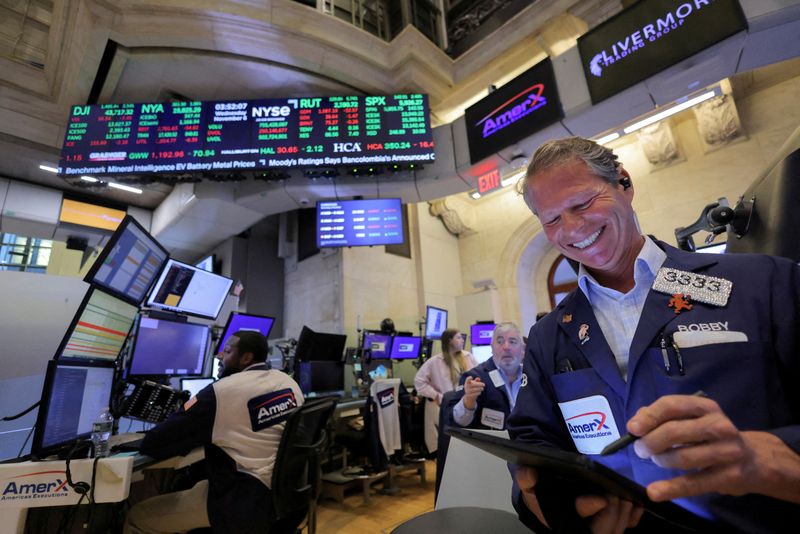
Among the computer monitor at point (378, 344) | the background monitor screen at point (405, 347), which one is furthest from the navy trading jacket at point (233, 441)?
the background monitor screen at point (405, 347)

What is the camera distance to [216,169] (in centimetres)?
420

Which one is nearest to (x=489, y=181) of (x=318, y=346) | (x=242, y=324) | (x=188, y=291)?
(x=318, y=346)

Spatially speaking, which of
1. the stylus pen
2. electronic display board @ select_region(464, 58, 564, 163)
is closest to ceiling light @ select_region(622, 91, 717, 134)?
electronic display board @ select_region(464, 58, 564, 163)

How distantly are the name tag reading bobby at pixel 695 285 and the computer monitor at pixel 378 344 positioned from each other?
4.33 m

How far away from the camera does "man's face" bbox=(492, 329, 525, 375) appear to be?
230 centimetres

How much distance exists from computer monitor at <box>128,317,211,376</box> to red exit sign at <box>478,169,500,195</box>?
355cm

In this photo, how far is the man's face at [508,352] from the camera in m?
2.30

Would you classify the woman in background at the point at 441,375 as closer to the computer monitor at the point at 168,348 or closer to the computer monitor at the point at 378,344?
the computer monitor at the point at 378,344

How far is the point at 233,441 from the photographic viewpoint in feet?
5.64

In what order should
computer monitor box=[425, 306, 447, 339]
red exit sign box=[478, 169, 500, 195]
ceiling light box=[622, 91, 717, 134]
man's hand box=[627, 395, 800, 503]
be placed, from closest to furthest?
1. man's hand box=[627, 395, 800, 503]
2. ceiling light box=[622, 91, 717, 134]
3. red exit sign box=[478, 169, 500, 195]
4. computer monitor box=[425, 306, 447, 339]

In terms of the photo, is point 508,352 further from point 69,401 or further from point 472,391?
point 69,401

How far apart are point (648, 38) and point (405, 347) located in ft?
15.3

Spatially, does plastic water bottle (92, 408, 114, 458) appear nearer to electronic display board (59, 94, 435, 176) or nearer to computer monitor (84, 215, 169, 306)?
computer monitor (84, 215, 169, 306)

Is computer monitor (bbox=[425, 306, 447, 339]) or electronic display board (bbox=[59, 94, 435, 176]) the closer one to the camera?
electronic display board (bbox=[59, 94, 435, 176])
